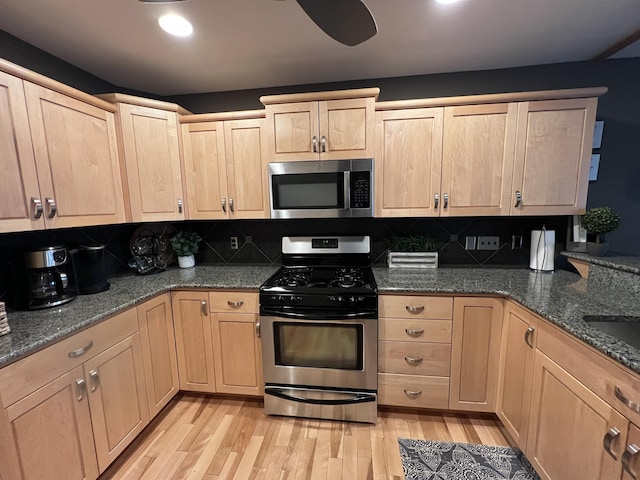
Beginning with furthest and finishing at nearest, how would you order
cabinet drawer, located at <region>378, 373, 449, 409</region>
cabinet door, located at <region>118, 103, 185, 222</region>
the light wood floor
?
cabinet door, located at <region>118, 103, 185, 222</region>, cabinet drawer, located at <region>378, 373, 449, 409</region>, the light wood floor

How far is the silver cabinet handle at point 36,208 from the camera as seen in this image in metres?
1.36

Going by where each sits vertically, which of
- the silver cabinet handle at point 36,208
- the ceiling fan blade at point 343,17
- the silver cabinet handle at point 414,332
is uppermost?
the ceiling fan blade at point 343,17

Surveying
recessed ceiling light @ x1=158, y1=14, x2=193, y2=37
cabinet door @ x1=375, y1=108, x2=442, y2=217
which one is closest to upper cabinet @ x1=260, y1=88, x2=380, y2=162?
cabinet door @ x1=375, y1=108, x2=442, y2=217

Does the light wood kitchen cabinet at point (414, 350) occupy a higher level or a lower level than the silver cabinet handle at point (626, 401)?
lower

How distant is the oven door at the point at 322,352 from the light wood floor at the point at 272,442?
→ 287mm

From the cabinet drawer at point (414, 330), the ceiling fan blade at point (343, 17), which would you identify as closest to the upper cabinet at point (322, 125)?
the ceiling fan blade at point (343, 17)

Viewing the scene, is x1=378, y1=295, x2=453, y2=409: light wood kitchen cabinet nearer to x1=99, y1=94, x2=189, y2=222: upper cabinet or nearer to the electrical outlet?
the electrical outlet

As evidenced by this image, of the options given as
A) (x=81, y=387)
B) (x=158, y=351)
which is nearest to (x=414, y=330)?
(x=158, y=351)

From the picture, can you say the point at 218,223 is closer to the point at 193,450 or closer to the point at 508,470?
the point at 193,450

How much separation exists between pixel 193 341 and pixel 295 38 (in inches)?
83.8

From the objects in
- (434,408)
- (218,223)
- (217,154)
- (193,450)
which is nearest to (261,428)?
(193,450)

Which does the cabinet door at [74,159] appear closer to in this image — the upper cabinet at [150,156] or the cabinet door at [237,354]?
the upper cabinet at [150,156]

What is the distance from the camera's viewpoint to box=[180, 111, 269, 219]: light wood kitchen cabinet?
2018 mm

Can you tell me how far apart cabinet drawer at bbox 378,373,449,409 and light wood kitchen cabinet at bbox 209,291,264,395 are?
867 millimetres
